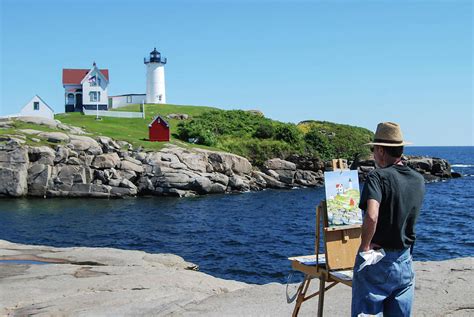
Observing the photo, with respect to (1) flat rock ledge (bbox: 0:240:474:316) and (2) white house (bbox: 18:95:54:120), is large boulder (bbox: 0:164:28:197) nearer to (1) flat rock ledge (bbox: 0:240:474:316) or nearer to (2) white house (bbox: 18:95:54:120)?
(2) white house (bbox: 18:95:54:120)

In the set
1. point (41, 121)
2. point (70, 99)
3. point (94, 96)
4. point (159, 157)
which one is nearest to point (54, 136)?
point (41, 121)

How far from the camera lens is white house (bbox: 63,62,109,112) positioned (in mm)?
89438

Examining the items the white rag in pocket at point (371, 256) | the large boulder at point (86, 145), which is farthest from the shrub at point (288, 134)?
the white rag in pocket at point (371, 256)

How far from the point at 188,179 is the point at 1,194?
1880cm

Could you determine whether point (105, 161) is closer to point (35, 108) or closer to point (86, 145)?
point (86, 145)

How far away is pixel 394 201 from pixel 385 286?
1126 millimetres

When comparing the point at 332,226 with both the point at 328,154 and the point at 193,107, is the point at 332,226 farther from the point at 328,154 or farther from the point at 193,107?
the point at 193,107

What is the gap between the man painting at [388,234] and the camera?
20.4ft

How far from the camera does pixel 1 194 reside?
49594mm

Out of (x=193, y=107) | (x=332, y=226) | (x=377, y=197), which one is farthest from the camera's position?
(x=193, y=107)

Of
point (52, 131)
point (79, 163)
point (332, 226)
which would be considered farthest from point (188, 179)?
point (332, 226)

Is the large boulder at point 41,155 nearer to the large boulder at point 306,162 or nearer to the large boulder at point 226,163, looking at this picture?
the large boulder at point 226,163

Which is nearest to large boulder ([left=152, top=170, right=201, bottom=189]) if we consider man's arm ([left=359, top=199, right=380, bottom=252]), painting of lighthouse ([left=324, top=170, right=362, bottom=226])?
painting of lighthouse ([left=324, top=170, right=362, bottom=226])

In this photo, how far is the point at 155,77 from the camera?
342ft
